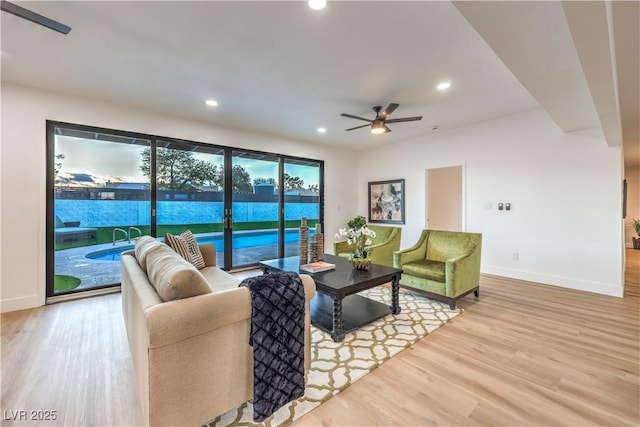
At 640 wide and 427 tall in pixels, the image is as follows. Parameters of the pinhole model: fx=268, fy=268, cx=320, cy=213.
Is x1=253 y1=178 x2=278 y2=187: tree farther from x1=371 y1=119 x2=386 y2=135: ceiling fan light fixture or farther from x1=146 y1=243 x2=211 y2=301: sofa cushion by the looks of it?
x1=146 y1=243 x2=211 y2=301: sofa cushion

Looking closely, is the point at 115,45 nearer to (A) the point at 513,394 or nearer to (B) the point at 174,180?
(B) the point at 174,180

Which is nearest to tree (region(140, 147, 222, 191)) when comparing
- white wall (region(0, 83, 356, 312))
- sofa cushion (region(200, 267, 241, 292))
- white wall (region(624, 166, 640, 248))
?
white wall (region(0, 83, 356, 312))

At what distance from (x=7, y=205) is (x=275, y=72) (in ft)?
11.5

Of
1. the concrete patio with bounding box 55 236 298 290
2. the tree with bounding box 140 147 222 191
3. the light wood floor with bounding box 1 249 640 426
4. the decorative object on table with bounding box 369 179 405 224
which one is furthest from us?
the decorative object on table with bounding box 369 179 405 224

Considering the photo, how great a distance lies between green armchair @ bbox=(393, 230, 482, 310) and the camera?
124 inches

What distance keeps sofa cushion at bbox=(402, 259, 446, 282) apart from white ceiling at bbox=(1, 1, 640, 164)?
210 cm

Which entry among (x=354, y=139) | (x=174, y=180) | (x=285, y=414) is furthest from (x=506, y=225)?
(x=174, y=180)

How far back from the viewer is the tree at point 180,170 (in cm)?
423

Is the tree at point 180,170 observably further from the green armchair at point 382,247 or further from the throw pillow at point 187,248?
the green armchair at point 382,247

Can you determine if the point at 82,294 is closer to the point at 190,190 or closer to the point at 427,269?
the point at 190,190

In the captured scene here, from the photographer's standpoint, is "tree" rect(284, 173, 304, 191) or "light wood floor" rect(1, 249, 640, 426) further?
"tree" rect(284, 173, 304, 191)

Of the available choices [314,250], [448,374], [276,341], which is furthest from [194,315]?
[314,250]

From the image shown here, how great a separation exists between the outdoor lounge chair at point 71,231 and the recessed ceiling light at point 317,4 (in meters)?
4.06

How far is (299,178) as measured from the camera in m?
6.02
